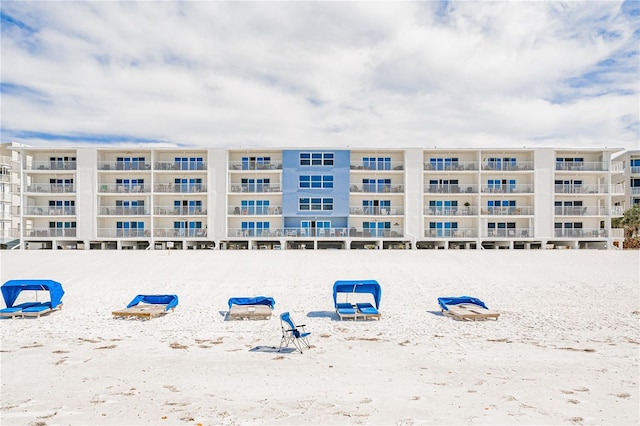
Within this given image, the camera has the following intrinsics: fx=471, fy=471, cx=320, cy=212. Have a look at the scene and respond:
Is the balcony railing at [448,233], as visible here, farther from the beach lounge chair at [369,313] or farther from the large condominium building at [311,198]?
the beach lounge chair at [369,313]

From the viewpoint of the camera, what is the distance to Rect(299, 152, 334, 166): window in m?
46.4

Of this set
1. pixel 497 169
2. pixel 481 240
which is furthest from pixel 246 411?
pixel 497 169

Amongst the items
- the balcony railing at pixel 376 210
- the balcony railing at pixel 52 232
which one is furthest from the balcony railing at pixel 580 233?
the balcony railing at pixel 52 232

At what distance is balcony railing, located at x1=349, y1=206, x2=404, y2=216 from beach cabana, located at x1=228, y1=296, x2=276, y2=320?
2680 cm

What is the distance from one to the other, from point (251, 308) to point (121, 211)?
32337 mm

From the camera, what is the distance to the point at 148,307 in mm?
19703

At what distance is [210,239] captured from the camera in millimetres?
45094

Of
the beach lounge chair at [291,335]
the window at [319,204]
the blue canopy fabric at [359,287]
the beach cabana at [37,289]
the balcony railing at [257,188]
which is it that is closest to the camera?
the beach lounge chair at [291,335]

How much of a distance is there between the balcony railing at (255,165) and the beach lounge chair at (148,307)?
26599 millimetres

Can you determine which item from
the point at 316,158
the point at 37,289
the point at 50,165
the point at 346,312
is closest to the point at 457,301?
the point at 346,312

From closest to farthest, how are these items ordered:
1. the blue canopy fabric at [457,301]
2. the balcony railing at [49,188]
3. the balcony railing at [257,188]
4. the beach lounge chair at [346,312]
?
the beach lounge chair at [346,312] → the blue canopy fabric at [457,301] → the balcony railing at [257,188] → the balcony railing at [49,188]

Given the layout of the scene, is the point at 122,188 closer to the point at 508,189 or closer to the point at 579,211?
the point at 508,189

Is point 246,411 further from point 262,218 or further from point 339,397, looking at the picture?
point 262,218

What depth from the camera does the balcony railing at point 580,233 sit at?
46250 mm
